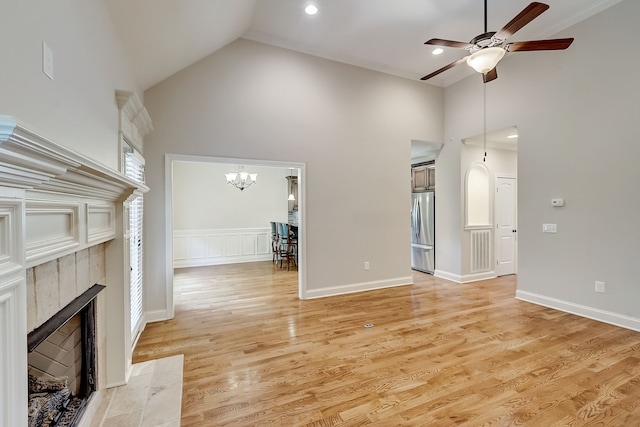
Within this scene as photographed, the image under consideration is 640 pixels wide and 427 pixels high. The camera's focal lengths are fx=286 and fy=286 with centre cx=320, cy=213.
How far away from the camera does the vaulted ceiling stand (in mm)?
2724

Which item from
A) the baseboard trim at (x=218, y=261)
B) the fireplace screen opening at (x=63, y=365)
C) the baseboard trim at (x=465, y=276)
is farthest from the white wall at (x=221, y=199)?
the fireplace screen opening at (x=63, y=365)

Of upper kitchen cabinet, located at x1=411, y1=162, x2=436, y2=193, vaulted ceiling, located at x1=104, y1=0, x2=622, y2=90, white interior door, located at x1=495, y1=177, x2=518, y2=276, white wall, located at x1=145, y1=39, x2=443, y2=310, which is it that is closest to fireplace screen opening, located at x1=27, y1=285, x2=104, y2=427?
white wall, located at x1=145, y1=39, x2=443, y2=310

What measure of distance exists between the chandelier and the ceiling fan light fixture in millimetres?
5514

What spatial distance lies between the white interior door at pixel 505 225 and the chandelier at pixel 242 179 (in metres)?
5.56

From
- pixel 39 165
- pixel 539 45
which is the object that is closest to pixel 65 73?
pixel 39 165

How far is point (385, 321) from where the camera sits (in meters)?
3.54

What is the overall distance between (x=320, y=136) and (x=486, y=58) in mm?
2405

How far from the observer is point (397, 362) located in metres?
2.58

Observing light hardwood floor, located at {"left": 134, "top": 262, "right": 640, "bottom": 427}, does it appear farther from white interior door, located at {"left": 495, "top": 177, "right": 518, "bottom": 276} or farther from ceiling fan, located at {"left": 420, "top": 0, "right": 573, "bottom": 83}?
ceiling fan, located at {"left": 420, "top": 0, "right": 573, "bottom": 83}

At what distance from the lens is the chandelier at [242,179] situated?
7.16 metres

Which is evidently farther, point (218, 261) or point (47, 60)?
point (218, 261)

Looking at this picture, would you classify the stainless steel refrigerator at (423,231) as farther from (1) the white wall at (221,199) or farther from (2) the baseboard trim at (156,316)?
(2) the baseboard trim at (156,316)

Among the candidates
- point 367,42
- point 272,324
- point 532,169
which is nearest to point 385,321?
point 272,324

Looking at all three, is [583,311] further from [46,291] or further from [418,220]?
[46,291]
